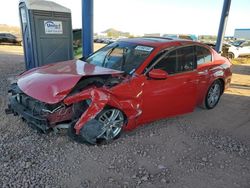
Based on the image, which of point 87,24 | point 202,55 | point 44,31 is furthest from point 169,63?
point 44,31

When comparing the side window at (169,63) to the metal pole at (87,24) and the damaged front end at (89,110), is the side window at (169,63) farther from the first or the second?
the metal pole at (87,24)

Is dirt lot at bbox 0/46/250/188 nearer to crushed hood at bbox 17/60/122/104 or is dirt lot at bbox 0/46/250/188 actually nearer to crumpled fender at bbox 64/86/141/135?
crumpled fender at bbox 64/86/141/135

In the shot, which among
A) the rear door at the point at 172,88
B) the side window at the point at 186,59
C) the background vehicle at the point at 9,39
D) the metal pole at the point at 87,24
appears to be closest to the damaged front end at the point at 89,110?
the rear door at the point at 172,88

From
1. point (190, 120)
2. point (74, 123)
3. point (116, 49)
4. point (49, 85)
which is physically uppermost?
point (116, 49)

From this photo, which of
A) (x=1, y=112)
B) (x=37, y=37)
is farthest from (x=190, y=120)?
(x=37, y=37)

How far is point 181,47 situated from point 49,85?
256 cm

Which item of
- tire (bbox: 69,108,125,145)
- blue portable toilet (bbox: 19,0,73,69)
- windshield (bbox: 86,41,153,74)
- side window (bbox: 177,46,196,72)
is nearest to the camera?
tire (bbox: 69,108,125,145)

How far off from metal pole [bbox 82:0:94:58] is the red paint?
2.30 meters

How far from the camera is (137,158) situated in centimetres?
354

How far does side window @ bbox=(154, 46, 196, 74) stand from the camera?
14.3ft

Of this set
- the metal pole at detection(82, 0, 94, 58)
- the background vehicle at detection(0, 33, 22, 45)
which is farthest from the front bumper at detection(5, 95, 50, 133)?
the background vehicle at detection(0, 33, 22, 45)

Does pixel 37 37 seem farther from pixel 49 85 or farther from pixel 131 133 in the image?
pixel 131 133

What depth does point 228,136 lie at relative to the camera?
440 centimetres

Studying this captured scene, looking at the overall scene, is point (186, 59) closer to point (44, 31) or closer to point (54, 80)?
point (54, 80)
